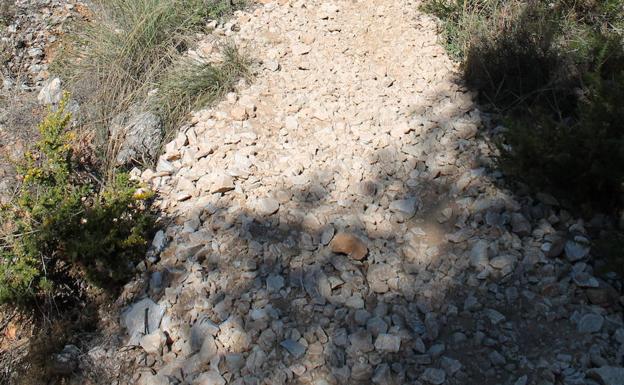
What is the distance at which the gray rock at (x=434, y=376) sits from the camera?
2473 mm

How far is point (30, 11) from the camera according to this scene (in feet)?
16.7

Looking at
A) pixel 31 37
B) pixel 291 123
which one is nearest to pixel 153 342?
pixel 291 123

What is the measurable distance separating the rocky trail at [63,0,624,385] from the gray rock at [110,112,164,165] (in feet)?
0.45

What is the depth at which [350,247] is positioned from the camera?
300 cm

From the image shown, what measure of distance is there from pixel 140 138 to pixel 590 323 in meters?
2.73

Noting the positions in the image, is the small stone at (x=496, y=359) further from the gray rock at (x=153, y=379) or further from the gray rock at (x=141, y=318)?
the gray rock at (x=141, y=318)

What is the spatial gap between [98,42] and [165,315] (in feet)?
7.99

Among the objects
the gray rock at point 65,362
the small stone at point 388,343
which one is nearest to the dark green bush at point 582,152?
the small stone at point 388,343

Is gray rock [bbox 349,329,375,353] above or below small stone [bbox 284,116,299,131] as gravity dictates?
below

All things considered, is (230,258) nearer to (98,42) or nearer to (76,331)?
(76,331)

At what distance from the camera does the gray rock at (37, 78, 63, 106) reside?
14.3 ft

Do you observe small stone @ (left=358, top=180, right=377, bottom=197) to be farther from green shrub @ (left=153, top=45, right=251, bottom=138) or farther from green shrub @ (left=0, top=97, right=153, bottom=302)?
green shrub @ (left=153, top=45, right=251, bottom=138)

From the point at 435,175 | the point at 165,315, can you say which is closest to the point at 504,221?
the point at 435,175

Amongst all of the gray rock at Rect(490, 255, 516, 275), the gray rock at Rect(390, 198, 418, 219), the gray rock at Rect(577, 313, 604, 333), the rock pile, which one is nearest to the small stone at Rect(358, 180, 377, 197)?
the gray rock at Rect(390, 198, 418, 219)
